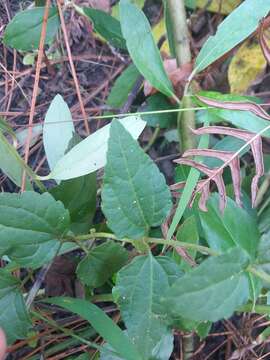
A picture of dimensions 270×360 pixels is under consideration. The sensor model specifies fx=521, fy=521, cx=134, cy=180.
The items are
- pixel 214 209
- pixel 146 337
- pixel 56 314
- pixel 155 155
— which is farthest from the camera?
pixel 155 155

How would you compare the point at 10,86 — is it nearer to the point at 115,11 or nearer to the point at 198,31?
the point at 115,11

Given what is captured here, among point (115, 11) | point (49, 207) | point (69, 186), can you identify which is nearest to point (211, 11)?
point (115, 11)

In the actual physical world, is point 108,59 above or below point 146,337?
above

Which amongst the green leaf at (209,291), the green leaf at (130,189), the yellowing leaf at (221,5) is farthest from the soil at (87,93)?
the green leaf at (209,291)

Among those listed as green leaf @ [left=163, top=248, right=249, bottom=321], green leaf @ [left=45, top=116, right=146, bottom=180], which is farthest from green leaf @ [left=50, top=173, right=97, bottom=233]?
green leaf @ [left=163, top=248, right=249, bottom=321]

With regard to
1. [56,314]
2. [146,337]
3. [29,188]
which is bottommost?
[56,314]

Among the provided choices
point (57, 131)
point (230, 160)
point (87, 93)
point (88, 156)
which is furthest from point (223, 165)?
point (87, 93)

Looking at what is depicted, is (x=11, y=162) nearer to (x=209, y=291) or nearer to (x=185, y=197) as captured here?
(x=185, y=197)

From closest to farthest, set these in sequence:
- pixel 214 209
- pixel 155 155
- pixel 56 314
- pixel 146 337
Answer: pixel 146 337
pixel 214 209
pixel 56 314
pixel 155 155
